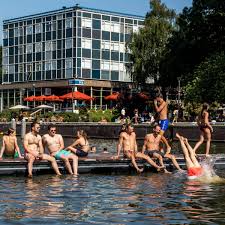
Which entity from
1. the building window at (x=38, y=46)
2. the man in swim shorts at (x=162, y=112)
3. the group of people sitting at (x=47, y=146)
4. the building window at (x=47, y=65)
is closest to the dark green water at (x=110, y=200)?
the group of people sitting at (x=47, y=146)

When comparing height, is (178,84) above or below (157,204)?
above

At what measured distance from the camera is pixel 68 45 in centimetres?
8650

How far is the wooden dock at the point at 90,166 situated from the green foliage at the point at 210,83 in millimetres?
29487

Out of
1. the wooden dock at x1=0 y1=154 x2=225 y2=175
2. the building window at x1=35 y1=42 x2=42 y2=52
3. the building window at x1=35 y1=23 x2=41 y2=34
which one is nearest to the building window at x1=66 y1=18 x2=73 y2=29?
the building window at x1=35 y1=23 x2=41 y2=34

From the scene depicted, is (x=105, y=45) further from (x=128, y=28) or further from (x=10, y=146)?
(x=10, y=146)

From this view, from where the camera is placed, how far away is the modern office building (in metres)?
85.7

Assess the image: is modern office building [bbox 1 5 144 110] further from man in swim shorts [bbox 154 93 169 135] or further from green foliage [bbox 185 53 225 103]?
man in swim shorts [bbox 154 93 169 135]

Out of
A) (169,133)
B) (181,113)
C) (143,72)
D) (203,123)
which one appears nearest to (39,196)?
(203,123)

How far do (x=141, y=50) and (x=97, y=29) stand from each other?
498 inches

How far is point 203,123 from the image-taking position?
22.4 meters

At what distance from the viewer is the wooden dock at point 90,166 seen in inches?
770

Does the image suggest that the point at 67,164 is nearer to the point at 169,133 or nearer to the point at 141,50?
the point at 169,133

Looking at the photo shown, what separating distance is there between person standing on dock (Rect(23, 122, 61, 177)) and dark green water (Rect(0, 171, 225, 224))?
0.50 m

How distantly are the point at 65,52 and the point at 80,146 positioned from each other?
65859 millimetres
